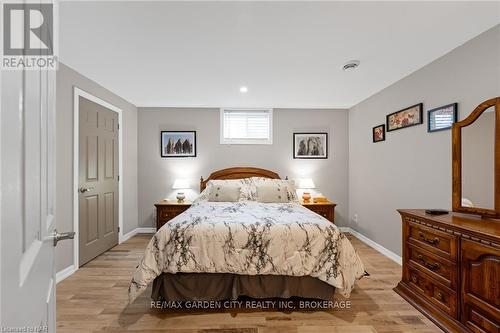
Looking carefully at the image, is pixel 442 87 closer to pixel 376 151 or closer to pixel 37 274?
pixel 376 151

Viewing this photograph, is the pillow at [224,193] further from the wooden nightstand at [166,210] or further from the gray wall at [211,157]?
the gray wall at [211,157]

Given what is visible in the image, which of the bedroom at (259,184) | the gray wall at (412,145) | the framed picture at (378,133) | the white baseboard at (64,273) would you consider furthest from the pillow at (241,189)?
the framed picture at (378,133)

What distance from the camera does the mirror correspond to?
1995mm

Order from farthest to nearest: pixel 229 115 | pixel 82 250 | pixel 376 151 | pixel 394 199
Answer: pixel 229 115 < pixel 376 151 < pixel 394 199 < pixel 82 250

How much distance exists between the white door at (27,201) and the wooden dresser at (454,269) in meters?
2.29

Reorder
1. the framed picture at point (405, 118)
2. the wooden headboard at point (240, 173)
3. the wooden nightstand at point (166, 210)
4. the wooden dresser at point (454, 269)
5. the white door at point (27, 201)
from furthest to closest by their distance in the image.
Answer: the wooden headboard at point (240, 173)
the wooden nightstand at point (166, 210)
the framed picture at point (405, 118)
the wooden dresser at point (454, 269)
the white door at point (27, 201)

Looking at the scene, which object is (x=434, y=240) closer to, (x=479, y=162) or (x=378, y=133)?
(x=479, y=162)

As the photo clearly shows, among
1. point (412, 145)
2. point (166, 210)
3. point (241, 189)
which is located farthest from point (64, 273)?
point (412, 145)

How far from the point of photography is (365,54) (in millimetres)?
2543

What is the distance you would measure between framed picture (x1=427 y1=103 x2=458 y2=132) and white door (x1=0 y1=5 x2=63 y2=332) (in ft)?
10.4

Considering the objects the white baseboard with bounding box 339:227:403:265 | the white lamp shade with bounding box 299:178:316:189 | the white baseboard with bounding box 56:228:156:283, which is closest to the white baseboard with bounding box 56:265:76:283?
the white baseboard with bounding box 56:228:156:283

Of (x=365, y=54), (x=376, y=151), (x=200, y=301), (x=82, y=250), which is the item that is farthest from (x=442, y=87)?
(x=82, y=250)

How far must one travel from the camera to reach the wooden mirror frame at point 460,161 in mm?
1917

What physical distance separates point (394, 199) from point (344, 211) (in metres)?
1.47
